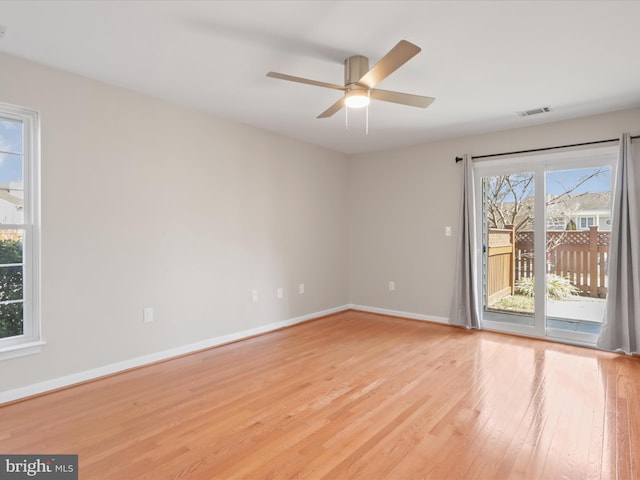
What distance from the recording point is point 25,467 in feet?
6.07

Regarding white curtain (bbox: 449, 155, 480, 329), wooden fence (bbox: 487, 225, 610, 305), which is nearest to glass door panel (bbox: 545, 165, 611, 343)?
wooden fence (bbox: 487, 225, 610, 305)

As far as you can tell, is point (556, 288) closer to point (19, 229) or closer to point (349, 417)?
point (349, 417)

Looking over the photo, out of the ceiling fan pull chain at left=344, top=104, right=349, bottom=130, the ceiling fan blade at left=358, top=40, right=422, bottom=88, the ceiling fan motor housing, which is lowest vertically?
the ceiling fan blade at left=358, top=40, right=422, bottom=88

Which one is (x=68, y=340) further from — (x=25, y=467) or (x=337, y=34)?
(x=337, y=34)

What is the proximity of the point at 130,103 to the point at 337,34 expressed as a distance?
6.55 feet

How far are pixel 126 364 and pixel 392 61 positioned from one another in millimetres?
3181

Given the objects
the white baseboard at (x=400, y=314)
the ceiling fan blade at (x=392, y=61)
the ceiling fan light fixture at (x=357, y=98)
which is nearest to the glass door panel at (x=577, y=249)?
the white baseboard at (x=400, y=314)

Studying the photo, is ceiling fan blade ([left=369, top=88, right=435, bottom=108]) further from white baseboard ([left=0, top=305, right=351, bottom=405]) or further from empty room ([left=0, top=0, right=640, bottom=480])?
white baseboard ([left=0, top=305, right=351, bottom=405])

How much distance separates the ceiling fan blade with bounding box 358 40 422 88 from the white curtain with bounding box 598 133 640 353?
2.90 meters

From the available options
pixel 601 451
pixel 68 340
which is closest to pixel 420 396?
pixel 601 451

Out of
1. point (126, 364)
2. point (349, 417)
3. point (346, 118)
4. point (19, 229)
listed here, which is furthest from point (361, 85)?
point (126, 364)

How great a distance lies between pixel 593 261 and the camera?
3.82 metres

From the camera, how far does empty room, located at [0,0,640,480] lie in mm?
2039

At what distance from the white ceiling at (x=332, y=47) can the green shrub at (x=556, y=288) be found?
1.81 metres
